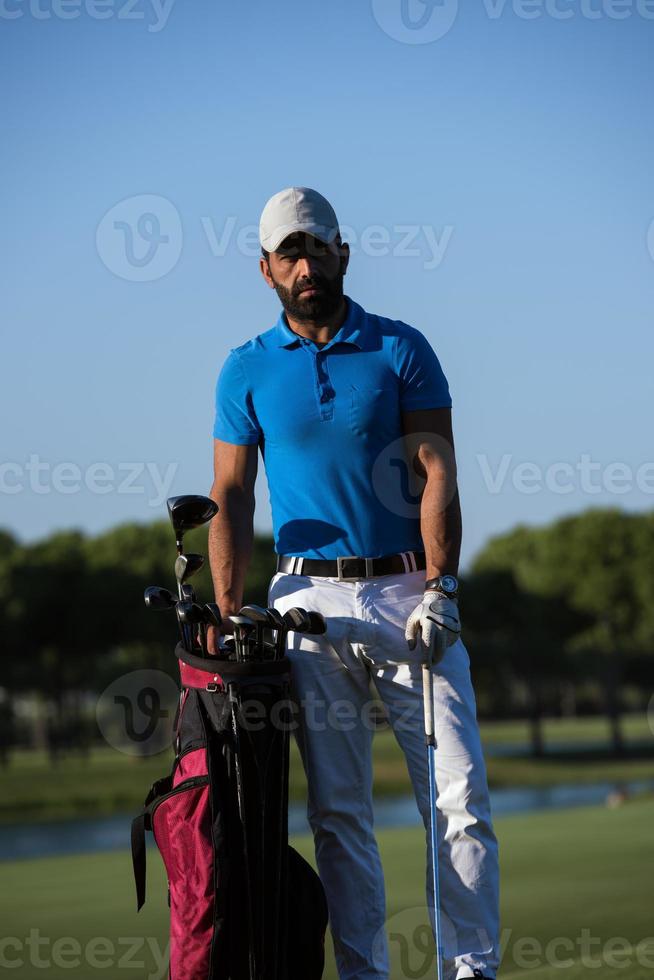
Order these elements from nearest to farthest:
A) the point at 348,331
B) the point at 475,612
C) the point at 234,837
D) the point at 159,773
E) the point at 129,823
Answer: the point at 234,837 < the point at 348,331 < the point at 129,823 < the point at 159,773 < the point at 475,612

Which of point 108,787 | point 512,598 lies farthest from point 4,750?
point 512,598

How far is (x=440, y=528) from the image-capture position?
422 cm

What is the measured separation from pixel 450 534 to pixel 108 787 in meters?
25.4

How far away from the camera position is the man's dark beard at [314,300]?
4.29 m

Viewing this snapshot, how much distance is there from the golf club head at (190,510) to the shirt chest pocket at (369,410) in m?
0.52

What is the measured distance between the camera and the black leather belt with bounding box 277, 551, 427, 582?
423 centimetres

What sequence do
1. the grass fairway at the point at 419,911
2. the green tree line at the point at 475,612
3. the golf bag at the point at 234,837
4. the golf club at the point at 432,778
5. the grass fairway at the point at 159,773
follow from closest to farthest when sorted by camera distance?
the golf bag at the point at 234,837 < the golf club at the point at 432,778 < the grass fairway at the point at 419,911 < the grass fairway at the point at 159,773 < the green tree line at the point at 475,612

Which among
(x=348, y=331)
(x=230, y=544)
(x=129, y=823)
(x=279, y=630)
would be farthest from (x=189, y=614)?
(x=129, y=823)

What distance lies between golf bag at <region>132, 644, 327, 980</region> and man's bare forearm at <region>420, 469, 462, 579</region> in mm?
586

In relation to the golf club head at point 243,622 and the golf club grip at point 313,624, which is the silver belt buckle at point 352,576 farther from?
the golf club head at point 243,622

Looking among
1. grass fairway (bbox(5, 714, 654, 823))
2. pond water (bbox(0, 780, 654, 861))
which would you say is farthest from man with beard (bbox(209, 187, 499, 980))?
grass fairway (bbox(5, 714, 654, 823))

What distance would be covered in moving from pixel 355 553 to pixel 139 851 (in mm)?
1132

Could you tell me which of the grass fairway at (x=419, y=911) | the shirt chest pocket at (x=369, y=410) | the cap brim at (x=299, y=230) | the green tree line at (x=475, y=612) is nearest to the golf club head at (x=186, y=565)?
the shirt chest pocket at (x=369, y=410)

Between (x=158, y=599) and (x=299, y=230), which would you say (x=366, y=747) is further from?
(x=299, y=230)
